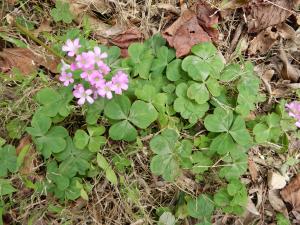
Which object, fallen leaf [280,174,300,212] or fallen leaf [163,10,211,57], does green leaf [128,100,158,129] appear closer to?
fallen leaf [163,10,211,57]

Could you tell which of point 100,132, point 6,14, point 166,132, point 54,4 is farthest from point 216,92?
point 6,14

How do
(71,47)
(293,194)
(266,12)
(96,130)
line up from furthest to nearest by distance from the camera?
(266,12) < (293,194) < (96,130) < (71,47)

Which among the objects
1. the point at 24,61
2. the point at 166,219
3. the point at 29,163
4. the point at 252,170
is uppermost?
the point at 24,61

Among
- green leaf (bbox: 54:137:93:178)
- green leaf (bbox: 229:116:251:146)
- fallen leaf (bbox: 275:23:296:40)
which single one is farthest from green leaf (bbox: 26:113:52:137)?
fallen leaf (bbox: 275:23:296:40)

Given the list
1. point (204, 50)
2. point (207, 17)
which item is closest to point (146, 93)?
point (204, 50)

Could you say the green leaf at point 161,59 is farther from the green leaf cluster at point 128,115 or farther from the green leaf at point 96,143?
the green leaf at point 96,143

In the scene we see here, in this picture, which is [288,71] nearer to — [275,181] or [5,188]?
[275,181]

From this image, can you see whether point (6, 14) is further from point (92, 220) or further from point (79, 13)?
point (92, 220)
